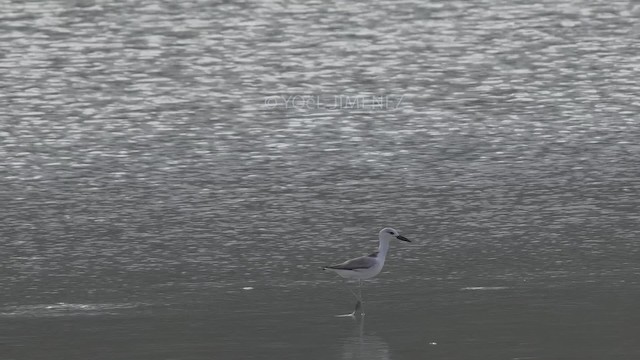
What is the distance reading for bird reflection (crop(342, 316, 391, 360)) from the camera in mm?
14375

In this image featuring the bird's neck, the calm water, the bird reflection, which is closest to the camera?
the bird reflection

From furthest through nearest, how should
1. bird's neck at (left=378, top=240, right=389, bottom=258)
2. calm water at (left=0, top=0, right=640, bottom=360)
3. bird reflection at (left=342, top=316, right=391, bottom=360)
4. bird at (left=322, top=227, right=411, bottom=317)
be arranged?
bird's neck at (left=378, top=240, right=389, bottom=258) → bird at (left=322, top=227, right=411, bottom=317) → calm water at (left=0, top=0, right=640, bottom=360) → bird reflection at (left=342, top=316, right=391, bottom=360)

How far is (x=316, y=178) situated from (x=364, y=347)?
9.52 m

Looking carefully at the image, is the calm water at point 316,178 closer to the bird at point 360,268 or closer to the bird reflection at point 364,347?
the bird reflection at point 364,347

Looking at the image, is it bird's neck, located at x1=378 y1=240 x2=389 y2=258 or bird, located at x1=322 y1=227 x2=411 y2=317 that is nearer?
bird, located at x1=322 y1=227 x2=411 y2=317

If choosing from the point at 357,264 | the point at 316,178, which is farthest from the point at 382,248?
the point at 316,178

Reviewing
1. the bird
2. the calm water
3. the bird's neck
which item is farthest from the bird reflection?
the bird's neck

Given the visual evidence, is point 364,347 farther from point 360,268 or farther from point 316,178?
point 316,178

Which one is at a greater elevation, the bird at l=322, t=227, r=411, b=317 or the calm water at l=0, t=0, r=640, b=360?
the bird at l=322, t=227, r=411, b=317

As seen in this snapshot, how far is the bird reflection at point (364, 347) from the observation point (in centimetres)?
1438

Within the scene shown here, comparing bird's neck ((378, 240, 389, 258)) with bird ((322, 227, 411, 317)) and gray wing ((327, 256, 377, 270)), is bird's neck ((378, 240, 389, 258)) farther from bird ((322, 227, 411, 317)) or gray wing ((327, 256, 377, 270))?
gray wing ((327, 256, 377, 270))

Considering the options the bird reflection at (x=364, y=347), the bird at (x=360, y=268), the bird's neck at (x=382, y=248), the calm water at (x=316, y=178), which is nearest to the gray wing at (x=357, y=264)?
the bird at (x=360, y=268)

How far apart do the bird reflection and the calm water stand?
0.05m

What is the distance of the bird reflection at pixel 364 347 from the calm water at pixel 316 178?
53 mm
